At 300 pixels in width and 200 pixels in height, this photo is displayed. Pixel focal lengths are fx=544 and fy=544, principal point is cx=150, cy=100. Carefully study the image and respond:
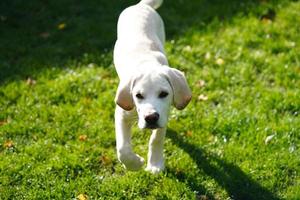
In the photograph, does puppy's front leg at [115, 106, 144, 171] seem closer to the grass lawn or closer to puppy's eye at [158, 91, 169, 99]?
the grass lawn

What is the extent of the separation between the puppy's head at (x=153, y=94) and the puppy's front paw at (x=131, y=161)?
50 centimetres

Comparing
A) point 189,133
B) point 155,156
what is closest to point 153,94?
point 155,156

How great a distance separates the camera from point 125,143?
16.1ft

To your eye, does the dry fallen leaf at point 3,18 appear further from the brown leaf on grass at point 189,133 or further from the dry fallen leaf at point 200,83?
the brown leaf on grass at point 189,133

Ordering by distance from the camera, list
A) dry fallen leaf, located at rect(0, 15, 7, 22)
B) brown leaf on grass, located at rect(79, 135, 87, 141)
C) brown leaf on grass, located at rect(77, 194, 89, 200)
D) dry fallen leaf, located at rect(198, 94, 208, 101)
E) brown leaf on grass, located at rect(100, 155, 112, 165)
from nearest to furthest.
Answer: brown leaf on grass, located at rect(77, 194, 89, 200) < brown leaf on grass, located at rect(100, 155, 112, 165) < brown leaf on grass, located at rect(79, 135, 87, 141) < dry fallen leaf, located at rect(198, 94, 208, 101) < dry fallen leaf, located at rect(0, 15, 7, 22)

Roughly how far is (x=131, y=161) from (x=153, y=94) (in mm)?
802

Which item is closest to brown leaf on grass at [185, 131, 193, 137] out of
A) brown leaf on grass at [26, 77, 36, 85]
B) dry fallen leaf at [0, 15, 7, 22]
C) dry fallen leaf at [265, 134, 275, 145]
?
→ dry fallen leaf at [265, 134, 275, 145]

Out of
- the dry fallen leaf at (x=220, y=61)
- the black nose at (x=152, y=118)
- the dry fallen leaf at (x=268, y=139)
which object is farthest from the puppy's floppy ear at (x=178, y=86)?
the dry fallen leaf at (x=220, y=61)

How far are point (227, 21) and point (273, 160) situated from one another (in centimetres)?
321

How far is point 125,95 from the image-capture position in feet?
14.7

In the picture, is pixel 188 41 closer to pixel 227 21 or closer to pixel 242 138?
pixel 227 21

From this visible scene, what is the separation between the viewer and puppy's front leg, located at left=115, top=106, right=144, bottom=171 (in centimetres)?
484

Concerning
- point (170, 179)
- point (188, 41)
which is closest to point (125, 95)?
point (170, 179)

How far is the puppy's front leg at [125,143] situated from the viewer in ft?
15.9
